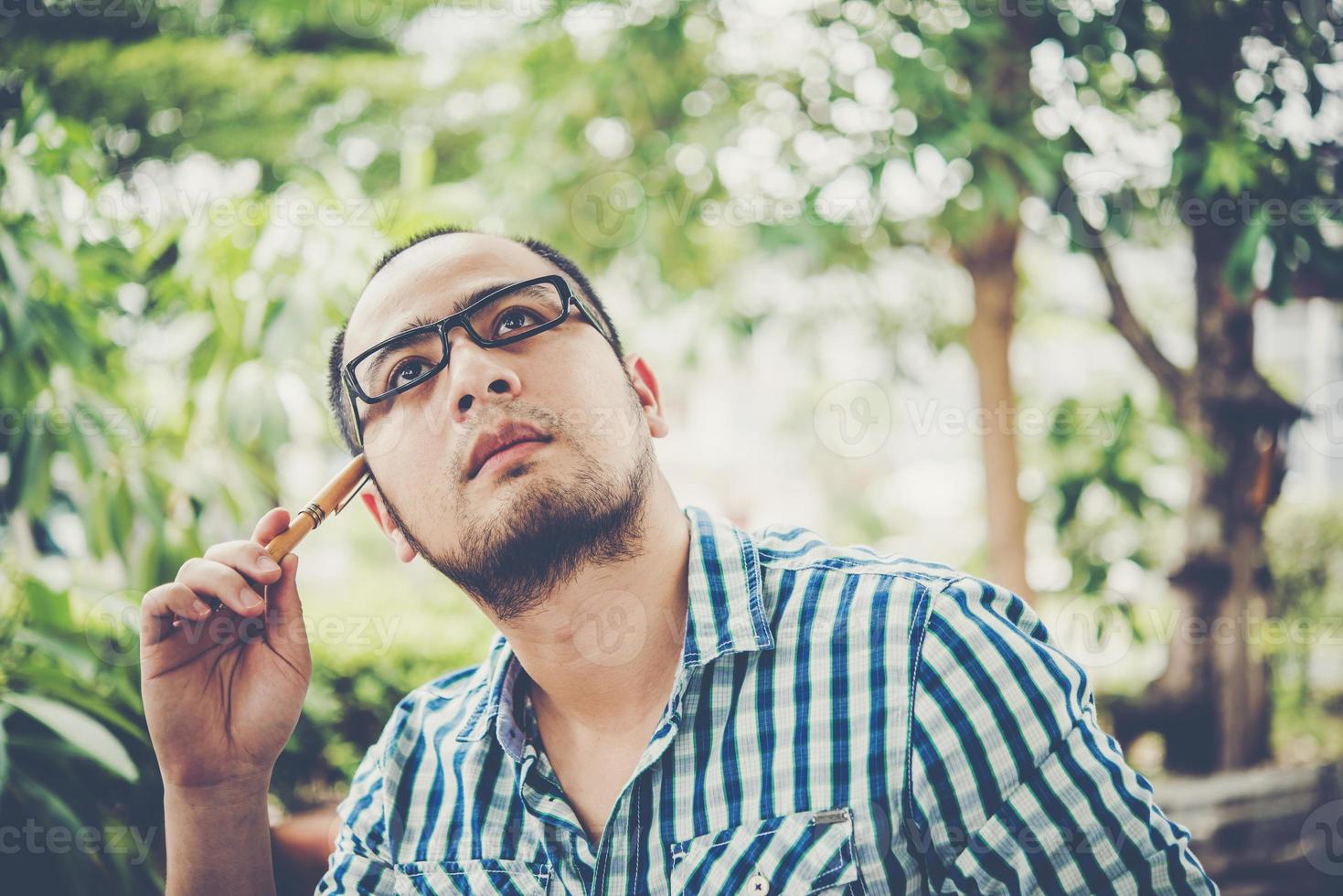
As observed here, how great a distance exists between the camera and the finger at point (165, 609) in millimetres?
1203

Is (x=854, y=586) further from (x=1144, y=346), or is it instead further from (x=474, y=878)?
(x=1144, y=346)

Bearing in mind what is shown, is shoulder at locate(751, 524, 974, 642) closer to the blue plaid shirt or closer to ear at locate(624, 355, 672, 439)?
the blue plaid shirt

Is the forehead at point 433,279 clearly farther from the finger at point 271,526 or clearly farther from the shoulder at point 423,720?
the shoulder at point 423,720

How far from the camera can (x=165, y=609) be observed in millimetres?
1261

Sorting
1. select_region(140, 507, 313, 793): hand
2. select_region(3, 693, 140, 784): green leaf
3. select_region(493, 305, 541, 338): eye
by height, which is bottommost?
select_region(3, 693, 140, 784): green leaf

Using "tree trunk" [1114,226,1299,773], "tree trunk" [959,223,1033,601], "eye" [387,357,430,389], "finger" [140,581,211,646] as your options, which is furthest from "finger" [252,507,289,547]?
"tree trunk" [1114,226,1299,773]

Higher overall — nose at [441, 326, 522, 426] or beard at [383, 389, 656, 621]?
nose at [441, 326, 522, 426]

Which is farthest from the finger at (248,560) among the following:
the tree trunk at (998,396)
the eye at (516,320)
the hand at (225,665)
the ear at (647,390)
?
the tree trunk at (998,396)

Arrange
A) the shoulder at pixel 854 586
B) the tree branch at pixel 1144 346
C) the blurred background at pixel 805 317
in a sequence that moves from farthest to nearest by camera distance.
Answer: the tree branch at pixel 1144 346 → the blurred background at pixel 805 317 → the shoulder at pixel 854 586

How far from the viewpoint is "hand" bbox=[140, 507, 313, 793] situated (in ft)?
4.00

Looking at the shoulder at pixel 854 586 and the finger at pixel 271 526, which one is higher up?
the finger at pixel 271 526

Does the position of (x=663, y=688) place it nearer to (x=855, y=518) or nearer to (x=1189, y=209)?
(x=1189, y=209)

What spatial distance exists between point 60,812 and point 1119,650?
531cm

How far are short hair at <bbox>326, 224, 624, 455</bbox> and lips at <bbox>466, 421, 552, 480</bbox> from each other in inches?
10.6
